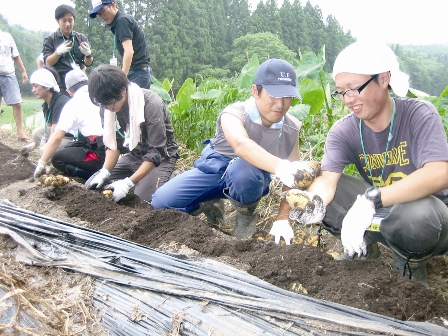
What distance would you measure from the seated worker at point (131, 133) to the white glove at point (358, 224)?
150 centimetres

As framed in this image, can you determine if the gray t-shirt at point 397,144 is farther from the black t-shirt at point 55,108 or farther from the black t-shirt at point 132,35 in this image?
the black t-shirt at point 55,108

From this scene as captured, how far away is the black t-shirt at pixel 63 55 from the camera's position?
14.5 ft

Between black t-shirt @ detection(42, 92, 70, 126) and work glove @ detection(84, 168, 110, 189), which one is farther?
black t-shirt @ detection(42, 92, 70, 126)

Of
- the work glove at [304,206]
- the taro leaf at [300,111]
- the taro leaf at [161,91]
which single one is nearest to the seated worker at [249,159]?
the work glove at [304,206]

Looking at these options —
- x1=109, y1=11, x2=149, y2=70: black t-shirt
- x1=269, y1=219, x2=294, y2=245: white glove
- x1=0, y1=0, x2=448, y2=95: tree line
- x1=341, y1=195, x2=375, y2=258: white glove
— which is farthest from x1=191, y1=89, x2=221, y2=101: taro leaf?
x1=0, y1=0, x2=448, y2=95: tree line

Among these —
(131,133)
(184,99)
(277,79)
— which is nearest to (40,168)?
(131,133)

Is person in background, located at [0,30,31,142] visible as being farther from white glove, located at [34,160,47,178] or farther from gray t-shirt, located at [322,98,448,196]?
gray t-shirt, located at [322,98,448,196]

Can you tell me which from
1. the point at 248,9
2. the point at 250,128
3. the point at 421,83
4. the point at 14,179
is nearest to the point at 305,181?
the point at 250,128

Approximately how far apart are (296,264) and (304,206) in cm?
24

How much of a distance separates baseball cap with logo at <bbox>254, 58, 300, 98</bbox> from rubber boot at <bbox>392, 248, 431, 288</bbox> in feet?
3.08

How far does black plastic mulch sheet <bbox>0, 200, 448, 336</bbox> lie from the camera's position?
1242mm

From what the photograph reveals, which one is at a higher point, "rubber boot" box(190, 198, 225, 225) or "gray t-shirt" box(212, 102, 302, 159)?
"gray t-shirt" box(212, 102, 302, 159)

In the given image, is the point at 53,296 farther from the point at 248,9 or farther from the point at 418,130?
the point at 248,9

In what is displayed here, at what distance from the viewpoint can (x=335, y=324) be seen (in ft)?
4.05
